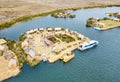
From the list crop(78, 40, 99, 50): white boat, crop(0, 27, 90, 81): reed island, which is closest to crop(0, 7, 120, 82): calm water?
crop(78, 40, 99, 50): white boat

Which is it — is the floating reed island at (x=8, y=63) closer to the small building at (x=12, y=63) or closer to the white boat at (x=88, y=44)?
the small building at (x=12, y=63)

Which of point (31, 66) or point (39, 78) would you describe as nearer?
point (39, 78)

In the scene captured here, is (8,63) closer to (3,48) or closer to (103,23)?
(3,48)

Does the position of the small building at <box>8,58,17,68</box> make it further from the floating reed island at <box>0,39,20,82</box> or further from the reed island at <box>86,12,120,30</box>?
the reed island at <box>86,12,120,30</box>

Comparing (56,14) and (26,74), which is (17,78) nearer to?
(26,74)

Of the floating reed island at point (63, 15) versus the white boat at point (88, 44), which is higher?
the floating reed island at point (63, 15)

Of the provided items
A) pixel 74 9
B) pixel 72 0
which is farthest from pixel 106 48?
pixel 72 0

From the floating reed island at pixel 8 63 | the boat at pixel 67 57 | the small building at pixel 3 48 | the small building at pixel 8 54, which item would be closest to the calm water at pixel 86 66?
the boat at pixel 67 57

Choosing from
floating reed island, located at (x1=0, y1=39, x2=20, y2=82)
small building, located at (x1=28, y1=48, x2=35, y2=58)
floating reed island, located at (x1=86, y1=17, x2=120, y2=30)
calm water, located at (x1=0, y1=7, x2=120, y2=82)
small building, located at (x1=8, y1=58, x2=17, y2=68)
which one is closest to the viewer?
calm water, located at (x1=0, y1=7, x2=120, y2=82)
